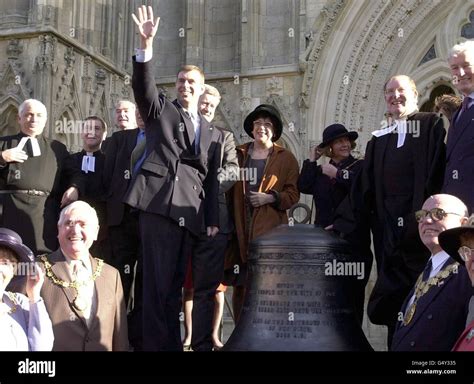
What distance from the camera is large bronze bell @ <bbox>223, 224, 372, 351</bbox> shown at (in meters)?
4.41

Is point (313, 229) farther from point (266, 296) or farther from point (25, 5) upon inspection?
point (25, 5)

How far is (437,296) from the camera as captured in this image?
4113 millimetres

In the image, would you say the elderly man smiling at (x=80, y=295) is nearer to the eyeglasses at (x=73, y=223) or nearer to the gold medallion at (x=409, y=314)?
the eyeglasses at (x=73, y=223)

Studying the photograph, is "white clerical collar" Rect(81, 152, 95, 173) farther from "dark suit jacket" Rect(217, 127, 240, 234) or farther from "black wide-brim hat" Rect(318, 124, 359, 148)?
"black wide-brim hat" Rect(318, 124, 359, 148)

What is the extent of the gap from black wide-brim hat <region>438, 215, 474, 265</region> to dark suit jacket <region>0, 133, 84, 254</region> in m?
3.13

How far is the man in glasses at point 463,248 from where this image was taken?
363cm

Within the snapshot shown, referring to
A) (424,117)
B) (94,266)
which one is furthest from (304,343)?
(424,117)

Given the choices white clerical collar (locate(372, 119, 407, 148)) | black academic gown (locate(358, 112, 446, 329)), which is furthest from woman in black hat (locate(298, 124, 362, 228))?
white clerical collar (locate(372, 119, 407, 148))

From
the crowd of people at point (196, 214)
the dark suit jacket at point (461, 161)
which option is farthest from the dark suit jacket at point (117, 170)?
the dark suit jacket at point (461, 161)

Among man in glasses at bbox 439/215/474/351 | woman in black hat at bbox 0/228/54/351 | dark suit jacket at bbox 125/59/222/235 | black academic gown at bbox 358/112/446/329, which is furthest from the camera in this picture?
black academic gown at bbox 358/112/446/329

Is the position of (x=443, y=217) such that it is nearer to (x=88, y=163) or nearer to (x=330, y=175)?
(x=330, y=175)

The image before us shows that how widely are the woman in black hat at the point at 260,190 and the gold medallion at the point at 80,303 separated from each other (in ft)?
5.79

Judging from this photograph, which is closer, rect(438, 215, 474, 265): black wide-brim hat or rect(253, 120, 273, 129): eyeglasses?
rect(438, 215, 474, 265): black wide-brim hat

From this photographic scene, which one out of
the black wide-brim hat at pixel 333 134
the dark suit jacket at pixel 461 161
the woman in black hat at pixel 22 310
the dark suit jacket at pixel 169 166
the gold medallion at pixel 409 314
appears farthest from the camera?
the black wide-brim hat at pixel 333 134
